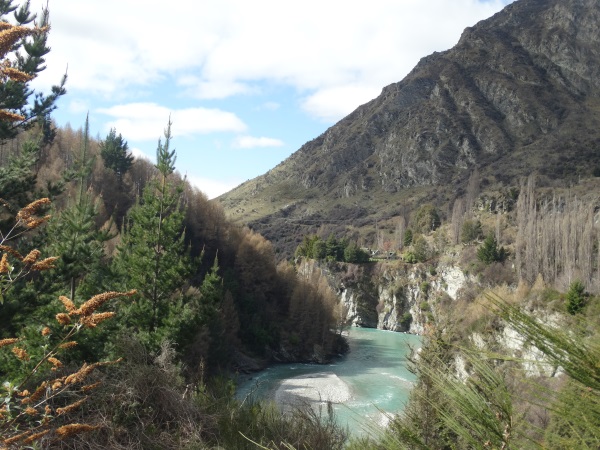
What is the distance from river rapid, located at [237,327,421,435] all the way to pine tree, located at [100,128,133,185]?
31.1 m

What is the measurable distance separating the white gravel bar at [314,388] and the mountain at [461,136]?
203 ft

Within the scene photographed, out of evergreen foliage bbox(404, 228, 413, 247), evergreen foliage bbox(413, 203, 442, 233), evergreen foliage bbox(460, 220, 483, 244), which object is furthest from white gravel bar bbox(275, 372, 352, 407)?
evergreen foliage bbox(413, 203, 442, 233)

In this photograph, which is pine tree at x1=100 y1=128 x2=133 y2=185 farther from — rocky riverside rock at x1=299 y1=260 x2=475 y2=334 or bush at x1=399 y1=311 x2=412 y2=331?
bush at x1=399 y1=311 x2=412 y2=331

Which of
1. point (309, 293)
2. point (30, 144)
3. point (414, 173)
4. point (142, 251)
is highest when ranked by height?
point (414, 173)

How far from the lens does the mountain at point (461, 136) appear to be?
339 ft

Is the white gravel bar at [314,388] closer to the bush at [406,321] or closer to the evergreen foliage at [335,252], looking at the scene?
the bush at [406,321]

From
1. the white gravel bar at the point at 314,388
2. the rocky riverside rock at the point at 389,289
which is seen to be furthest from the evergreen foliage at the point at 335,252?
the white gravel bar at the point at 314,388

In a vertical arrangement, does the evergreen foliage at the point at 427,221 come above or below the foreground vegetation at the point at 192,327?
above

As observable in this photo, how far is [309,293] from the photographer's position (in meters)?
45.4

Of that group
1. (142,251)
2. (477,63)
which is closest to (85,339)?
(142,251)

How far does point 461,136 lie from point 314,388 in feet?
361

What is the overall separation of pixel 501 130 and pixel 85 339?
124514 mm

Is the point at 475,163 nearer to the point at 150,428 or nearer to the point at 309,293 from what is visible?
the point at 309,293

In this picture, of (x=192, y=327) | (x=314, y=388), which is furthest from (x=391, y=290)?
(x=192, y=327)
